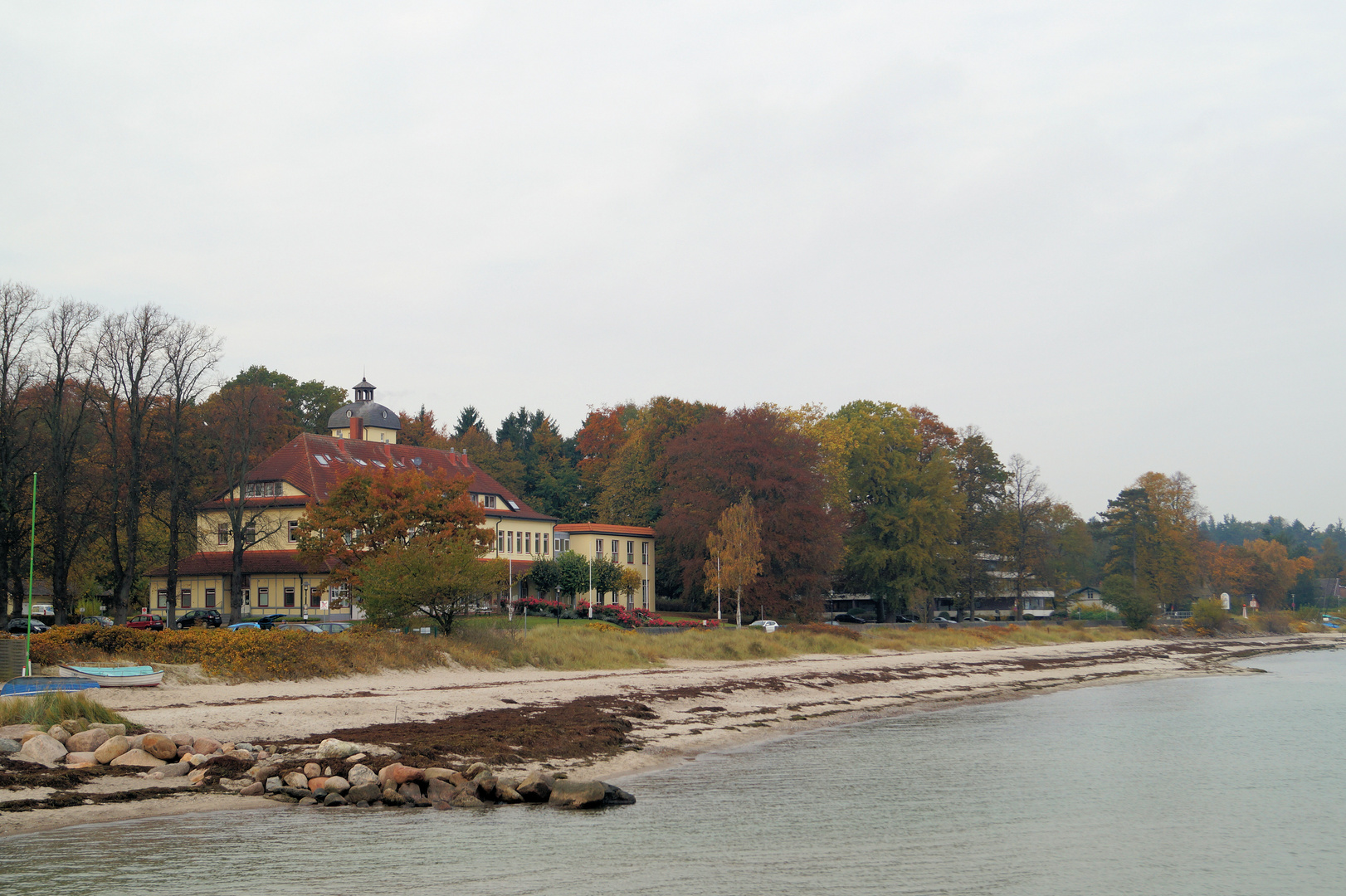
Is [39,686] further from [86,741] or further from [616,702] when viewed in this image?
[616,702]

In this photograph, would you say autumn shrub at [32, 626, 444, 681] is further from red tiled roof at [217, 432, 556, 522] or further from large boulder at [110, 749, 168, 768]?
red tiled roof at [217, 432, 556, 522]

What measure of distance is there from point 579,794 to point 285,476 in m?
54.1

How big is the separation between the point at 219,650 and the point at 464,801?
48.8 feet

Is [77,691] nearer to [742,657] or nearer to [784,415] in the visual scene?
[742,657]

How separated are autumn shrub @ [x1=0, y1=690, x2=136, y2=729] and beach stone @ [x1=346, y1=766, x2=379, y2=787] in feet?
17.3

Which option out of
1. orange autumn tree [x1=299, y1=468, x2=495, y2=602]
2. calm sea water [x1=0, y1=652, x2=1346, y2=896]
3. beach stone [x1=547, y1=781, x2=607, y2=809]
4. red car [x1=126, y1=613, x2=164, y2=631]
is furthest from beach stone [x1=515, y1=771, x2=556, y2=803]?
red car [x1=126, y1=613, x2=164, y2=631]

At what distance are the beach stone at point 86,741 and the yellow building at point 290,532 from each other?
104 ft

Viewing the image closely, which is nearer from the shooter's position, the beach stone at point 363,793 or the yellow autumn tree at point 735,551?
the beach stone at point 363,793

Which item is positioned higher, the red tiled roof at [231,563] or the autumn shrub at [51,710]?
the red tiled roof at [231,563]

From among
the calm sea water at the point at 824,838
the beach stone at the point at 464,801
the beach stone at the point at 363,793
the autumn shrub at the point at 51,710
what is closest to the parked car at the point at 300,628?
the autumn shrub at the point at 51,710

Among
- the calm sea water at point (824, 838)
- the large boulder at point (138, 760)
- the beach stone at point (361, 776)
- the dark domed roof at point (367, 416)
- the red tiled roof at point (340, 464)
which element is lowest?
the calm sea water at point (824, 838)

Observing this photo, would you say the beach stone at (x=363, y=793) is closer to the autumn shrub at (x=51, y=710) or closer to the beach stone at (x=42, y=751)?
the beach stone at (x=42, y=751)

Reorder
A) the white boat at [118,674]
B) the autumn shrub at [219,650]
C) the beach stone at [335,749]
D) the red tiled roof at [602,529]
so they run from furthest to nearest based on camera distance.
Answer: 1. the red tiled roof at [602,529]
2. the autumn shrub at [219,650]
3. the white boat at [118,674]
4. the beach stone at [335,749]

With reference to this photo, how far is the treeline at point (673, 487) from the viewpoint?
49.8 metres
